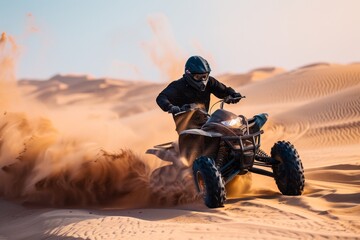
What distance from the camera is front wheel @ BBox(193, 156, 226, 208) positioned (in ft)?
22.4

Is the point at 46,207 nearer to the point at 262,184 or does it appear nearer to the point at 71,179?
the point at 71,179

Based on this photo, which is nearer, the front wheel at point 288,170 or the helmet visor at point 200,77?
the front wheel at point 288,170

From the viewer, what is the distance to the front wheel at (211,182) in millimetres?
6816

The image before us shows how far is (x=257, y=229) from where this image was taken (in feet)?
18.9

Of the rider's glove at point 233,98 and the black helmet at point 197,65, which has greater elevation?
the black helmet at point 197,65

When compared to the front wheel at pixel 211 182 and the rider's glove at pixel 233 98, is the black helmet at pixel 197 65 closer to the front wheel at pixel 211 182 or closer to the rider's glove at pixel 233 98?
the rider's glove at pixel 233 98

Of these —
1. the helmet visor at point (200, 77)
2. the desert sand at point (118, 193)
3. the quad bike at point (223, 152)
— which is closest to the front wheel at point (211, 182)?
the quad bike at point (223, 152)

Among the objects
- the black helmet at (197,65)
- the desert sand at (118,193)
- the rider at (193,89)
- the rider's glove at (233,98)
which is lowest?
the desert sand at (118,193)

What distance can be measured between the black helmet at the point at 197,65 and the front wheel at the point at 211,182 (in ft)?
4.24

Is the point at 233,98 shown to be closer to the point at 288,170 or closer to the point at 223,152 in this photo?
the point at 223,152

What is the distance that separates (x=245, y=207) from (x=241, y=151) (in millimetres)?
646

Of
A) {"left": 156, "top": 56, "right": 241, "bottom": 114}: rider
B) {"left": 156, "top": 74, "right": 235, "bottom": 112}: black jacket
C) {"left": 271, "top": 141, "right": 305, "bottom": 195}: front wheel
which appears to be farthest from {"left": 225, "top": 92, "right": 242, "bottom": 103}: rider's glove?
{"left": 271, "top": 141, "right": 305, "bottom": 195}: front wheel

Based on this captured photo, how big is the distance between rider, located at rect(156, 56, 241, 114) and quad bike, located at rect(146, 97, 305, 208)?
40 cm

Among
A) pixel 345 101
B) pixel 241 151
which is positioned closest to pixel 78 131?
pixel 241 151
